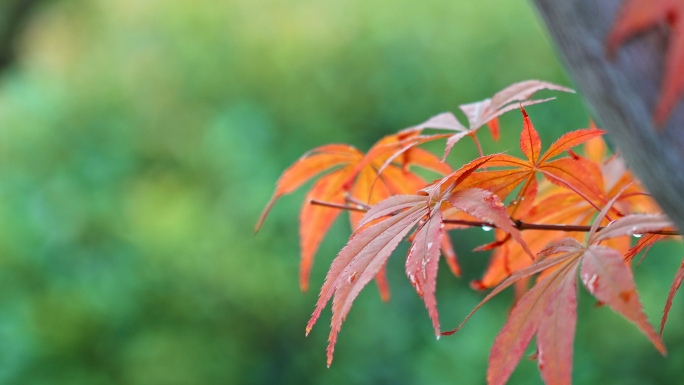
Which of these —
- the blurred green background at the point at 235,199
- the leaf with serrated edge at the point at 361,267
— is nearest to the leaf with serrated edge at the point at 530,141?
the leaf with serrated edge at the point at 361,267

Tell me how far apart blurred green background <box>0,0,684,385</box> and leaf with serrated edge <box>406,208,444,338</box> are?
4.18 feet

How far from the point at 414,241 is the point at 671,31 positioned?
193mm

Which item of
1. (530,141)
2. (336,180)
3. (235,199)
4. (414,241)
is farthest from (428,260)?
(235,199)

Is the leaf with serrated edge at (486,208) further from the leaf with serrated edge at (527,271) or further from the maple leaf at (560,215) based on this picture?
the maple leaf at (560,215)

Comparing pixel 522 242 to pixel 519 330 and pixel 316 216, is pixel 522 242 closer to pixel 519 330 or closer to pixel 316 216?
pixel 519 330

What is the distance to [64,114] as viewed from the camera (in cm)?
197

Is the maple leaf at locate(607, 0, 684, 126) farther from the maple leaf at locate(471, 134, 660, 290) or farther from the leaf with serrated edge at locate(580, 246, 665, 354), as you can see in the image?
the maple leaf at locate(471, 134, 660, 290)

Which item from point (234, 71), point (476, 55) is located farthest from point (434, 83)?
point (234, 71)

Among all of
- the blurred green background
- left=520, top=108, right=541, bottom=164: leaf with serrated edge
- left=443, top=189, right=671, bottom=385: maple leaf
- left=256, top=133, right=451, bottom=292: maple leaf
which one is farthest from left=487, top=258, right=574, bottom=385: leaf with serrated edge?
the blurred green background

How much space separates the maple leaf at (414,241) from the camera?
1.21 feet

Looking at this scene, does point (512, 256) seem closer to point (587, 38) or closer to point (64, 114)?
point (587, 38)

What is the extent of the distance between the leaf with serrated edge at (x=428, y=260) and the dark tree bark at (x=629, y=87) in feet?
0.40

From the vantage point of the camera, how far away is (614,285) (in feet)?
1.00

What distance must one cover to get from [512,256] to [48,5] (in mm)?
4681
